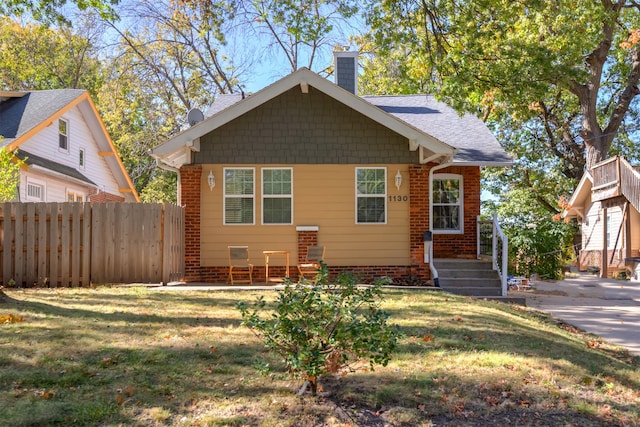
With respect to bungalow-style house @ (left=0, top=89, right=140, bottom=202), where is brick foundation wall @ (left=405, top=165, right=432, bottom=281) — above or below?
below

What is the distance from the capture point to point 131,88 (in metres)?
28.1

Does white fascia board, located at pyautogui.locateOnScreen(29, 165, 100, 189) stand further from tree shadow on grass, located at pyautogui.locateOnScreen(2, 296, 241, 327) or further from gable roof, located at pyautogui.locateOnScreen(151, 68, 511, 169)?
tree shadow on grass, located at pyautogui.locateOnScreen(2, 296, 241, 327)

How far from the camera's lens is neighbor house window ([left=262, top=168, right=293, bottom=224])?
1294cm

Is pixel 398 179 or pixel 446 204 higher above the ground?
pixel 398 179

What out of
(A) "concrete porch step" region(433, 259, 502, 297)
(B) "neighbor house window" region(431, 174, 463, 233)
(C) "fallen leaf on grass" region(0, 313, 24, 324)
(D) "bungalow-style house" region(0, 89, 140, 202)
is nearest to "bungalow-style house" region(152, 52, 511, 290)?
(A) "concrete porch step" region(433, 259, 502, 297)

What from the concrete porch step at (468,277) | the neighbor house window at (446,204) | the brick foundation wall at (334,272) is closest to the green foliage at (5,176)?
the brick foundation wall at (334,272)

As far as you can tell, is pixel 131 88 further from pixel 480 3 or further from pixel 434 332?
pixel 434 332

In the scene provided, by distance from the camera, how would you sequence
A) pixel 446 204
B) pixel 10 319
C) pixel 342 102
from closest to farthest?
pixel 10 319
pixel 342 102
pixel 446 204

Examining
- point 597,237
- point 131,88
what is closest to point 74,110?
point 131,88

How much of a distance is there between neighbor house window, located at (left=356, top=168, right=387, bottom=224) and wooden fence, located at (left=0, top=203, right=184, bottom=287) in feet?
14.0

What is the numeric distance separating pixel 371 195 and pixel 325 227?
4.25 feet

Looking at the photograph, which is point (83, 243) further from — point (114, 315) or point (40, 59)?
point (40, 59)

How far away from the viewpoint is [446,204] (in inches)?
571

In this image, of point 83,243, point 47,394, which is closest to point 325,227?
point 83,243
